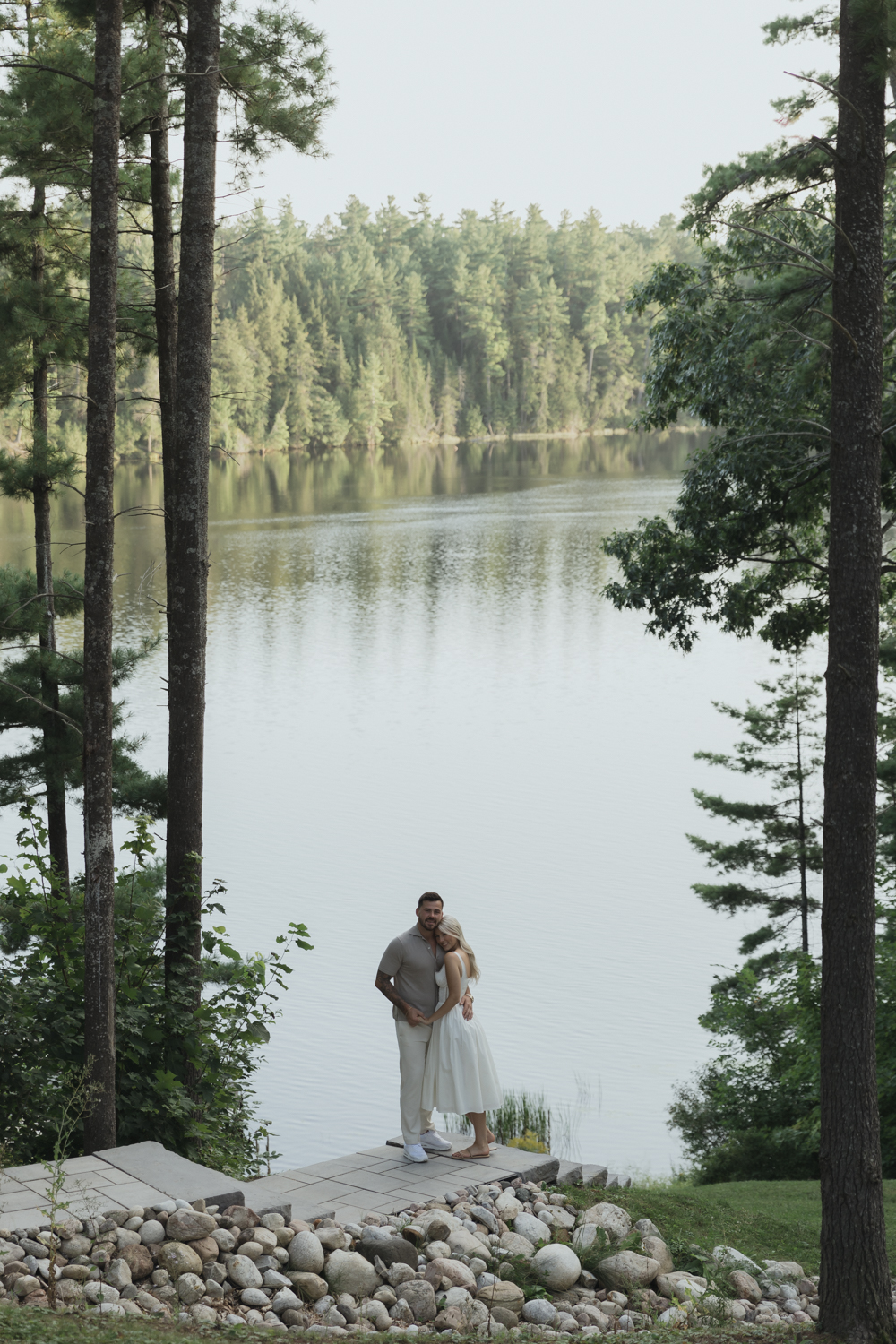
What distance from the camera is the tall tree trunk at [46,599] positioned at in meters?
10.2

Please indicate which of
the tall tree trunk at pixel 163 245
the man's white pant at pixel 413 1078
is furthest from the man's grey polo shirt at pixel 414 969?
the tall tree trunk at pixel 163 245

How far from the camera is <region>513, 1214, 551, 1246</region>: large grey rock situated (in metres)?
5.27

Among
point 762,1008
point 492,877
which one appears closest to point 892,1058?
point 762,1008

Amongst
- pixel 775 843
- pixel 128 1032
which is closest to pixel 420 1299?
pixel 128 1032

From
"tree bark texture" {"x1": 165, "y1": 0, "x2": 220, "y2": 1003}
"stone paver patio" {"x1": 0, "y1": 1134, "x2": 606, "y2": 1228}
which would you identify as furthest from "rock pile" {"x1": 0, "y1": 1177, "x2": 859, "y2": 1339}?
"tree bark texture" {"x1": 165, "y1": 0, "x2": 220, "y2": 1003}

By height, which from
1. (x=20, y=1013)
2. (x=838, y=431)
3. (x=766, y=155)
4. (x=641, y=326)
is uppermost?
(x=641, y=326)

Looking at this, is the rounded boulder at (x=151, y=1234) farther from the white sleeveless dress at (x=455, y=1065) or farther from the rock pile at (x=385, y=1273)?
the white sleeveless dress at (x=455, y=1065)

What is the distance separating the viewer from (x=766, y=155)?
9562 mm

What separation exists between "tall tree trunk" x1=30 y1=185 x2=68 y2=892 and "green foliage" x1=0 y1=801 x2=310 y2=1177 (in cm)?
346

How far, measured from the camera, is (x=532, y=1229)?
5312 millimetres

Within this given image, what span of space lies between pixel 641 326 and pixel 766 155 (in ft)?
308

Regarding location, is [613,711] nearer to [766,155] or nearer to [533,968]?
[533,968]

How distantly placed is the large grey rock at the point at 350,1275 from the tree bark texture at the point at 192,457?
8.84 feet

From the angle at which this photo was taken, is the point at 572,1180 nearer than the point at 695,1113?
Yes
